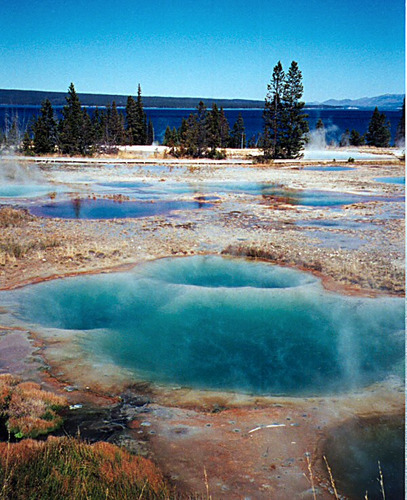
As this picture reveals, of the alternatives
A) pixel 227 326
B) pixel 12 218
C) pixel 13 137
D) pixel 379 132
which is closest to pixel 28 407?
pixel 227 326

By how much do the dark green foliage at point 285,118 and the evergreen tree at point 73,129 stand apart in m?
15.9

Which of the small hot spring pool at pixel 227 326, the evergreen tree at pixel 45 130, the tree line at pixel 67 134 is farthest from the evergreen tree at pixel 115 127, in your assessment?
the small hot spring pool at pixel 227 326

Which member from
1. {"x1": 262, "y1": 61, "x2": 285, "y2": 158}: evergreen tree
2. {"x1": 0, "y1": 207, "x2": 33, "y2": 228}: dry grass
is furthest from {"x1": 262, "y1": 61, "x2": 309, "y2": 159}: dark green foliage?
{"x1": 0, "y1": 207, "x2": 33, "y2": 228}: dry grass

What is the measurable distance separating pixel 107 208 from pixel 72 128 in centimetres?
2648

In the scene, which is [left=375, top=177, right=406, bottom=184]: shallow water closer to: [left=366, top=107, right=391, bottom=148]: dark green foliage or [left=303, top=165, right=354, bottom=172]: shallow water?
[left=303, top=165, right=354, bottom=172]: shallow water

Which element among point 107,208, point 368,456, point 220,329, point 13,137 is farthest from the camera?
point 13,137

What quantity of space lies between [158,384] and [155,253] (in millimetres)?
6510

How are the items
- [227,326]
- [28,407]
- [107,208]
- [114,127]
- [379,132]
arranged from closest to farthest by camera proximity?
[28,407] < [227,326] < [107,208] < [114,127] < [379,132]

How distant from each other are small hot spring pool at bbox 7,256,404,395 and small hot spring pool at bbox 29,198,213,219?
741 centimetres

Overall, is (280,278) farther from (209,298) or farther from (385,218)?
(385,218)

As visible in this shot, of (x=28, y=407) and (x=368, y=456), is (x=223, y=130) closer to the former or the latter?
(x=28, y=407)

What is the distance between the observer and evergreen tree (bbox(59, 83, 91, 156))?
4366cm

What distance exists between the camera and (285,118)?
147 feet

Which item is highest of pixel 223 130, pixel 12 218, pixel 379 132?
pixel 379 132
